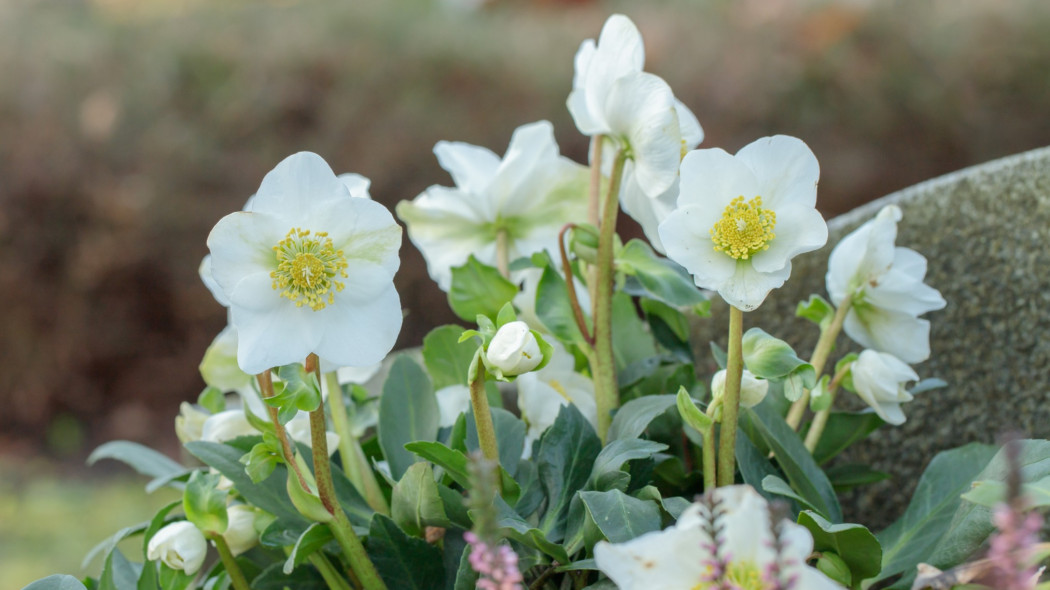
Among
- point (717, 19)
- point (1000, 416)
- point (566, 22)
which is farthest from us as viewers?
point (566, 22)

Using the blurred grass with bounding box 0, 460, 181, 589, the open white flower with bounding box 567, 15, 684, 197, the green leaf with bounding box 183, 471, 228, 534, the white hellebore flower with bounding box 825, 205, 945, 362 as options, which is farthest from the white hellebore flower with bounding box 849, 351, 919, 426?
the blurred grass with bounding box 0, 460, 181, 589

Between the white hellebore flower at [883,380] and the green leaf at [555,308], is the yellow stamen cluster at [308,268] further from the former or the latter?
the white hellebore flower at [883,380]

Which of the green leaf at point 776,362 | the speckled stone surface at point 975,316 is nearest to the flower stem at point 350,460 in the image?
the green leaf at point 776,362

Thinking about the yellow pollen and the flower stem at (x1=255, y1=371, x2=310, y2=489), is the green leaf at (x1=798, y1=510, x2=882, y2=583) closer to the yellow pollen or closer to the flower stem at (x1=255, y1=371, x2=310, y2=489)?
the yellow pollen

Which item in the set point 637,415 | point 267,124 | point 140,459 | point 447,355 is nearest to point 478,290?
point 447,355

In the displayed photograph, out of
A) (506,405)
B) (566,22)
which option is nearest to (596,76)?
(506,405)

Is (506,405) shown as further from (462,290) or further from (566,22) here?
(566,22)
